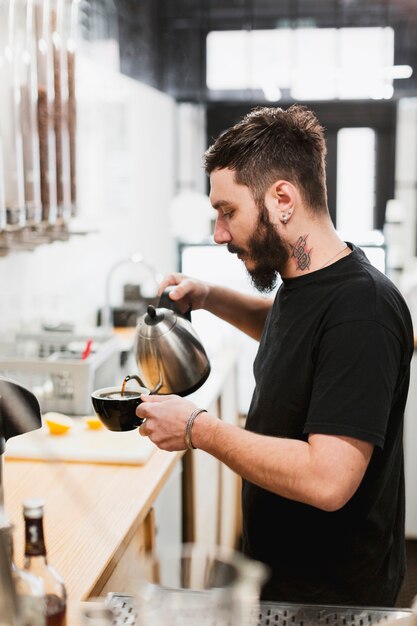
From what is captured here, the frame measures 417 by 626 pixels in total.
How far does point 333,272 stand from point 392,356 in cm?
24

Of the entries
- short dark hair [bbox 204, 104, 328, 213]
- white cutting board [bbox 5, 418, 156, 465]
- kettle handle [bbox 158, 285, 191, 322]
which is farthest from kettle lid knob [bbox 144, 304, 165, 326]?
white cutting board [bbox 5, 418, 156, 465]

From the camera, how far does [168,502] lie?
2.52 metres

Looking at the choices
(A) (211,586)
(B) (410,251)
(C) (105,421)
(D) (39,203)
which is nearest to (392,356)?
(C) (105,421)

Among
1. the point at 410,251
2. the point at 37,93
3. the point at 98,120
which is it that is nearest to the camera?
the point at 37,93

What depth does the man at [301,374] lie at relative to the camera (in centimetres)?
137

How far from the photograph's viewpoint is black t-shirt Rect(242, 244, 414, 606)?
135cm

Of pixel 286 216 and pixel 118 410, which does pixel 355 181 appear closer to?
pixel 286 216

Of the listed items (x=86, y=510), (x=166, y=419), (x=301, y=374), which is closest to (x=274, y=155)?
(x=301, y=374)

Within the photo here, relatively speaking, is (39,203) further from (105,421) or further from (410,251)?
(410,251)

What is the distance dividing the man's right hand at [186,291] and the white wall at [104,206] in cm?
111

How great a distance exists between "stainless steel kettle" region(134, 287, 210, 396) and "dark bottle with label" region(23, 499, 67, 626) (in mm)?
815

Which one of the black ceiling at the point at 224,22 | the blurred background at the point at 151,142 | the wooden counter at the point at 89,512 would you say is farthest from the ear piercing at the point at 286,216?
the black ceiling at the point at 224,22

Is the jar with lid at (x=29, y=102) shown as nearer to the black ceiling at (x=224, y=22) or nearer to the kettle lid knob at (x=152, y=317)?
the kettle lid knob at (x=152, y=317)

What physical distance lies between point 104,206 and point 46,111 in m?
1.63
